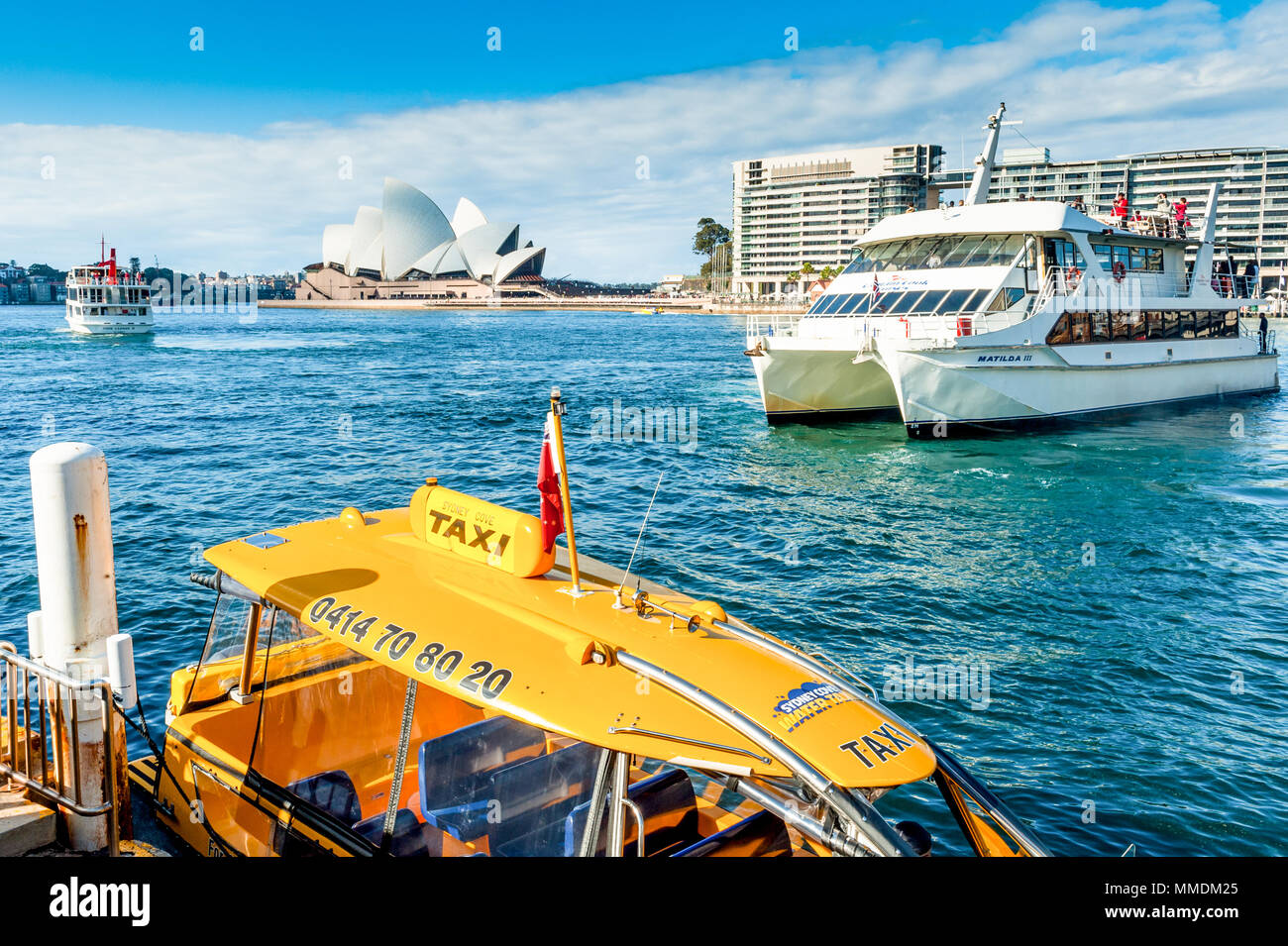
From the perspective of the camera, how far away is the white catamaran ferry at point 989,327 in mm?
25734

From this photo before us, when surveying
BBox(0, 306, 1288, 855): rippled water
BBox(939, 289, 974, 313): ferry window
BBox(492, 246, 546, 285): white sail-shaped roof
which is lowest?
BBox(0, 306, 1288, 855): rippled water

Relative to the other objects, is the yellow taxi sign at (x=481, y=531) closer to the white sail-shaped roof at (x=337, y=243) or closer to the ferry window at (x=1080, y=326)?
the ferry window at (x=1080, y=326)

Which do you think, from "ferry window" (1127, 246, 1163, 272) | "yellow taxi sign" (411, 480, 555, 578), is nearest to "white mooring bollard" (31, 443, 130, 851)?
"yellow taxi sign" (411, 480, 555, 578)

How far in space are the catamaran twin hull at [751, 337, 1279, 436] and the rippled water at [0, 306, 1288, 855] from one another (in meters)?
0.85

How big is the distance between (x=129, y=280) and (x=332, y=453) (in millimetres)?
61018

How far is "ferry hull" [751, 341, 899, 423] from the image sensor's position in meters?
27.3

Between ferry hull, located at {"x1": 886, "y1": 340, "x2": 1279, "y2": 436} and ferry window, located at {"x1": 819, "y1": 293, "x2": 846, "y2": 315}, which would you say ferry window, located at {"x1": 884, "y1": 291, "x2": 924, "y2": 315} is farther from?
ferry hull, located at {"x1": 886, "y1": 340, "x2": 1279, "y2": 436}

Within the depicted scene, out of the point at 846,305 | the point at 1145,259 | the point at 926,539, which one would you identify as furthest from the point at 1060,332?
the point at 926,539

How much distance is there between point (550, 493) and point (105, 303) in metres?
79.7

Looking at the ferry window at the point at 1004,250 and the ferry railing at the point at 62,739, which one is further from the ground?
the ferry window at the point at 1004,250

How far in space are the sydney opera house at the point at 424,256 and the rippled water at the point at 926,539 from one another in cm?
12576

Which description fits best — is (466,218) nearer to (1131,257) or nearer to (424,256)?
(424,256)

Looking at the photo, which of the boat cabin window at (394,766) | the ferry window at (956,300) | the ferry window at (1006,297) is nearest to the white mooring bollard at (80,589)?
the boat cabin window at (394,766)
